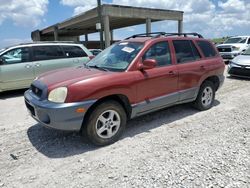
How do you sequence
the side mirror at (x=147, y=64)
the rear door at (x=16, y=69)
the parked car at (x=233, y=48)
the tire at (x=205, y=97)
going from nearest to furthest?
the side mirror at (x=147, y=64)
the tire at (x=205, y=97)
the rear door at (x=16, y=69)
the parked car at (x=233, y=48)

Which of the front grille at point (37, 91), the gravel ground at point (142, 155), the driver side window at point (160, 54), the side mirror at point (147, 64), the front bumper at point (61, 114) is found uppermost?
the driver side window at point (160, 54)

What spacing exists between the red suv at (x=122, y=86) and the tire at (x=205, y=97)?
0.02 metres

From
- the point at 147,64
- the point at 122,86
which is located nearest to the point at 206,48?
the point at 147,64

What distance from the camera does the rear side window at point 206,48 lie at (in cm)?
570

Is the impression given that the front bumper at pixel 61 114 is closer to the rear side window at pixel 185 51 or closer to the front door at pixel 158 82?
the front door at pixel 158 82

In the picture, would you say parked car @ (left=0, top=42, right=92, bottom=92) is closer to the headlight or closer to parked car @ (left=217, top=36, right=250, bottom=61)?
the headlight

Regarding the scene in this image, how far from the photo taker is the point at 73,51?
8844mm

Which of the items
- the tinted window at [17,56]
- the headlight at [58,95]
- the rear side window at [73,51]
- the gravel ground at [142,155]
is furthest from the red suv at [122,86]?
Answer: the rear side window at [73,51]

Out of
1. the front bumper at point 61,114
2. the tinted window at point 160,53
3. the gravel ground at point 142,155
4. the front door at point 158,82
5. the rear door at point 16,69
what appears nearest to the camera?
the gravel ground at point 142,155

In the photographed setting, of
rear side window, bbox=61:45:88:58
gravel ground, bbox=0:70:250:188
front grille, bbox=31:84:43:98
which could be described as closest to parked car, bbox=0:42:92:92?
rear side window, bbox=61:45:88:58

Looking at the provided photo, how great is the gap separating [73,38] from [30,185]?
51.3 meters

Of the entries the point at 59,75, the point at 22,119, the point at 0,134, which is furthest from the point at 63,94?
the point at 22,119

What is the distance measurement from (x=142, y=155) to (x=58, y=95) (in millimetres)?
1524

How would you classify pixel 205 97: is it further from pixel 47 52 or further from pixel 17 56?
pixel 17 56
